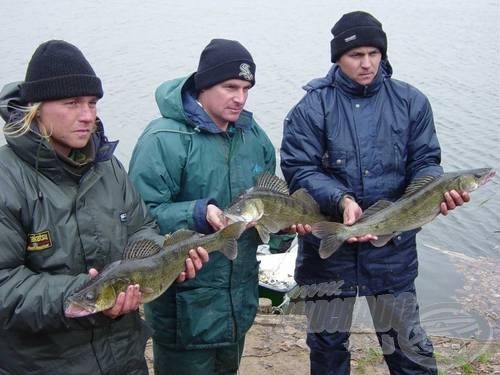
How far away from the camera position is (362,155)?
436cm

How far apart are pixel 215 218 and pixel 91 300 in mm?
1023

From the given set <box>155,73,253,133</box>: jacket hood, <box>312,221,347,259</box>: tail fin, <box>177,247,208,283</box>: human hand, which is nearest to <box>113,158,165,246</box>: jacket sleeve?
<box>177,247,208,283</box>: human hand

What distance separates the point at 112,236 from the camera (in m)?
3.29

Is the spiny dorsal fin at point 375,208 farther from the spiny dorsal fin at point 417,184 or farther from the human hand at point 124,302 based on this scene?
the human hand at point 124,302

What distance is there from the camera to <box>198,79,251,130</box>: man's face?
4.06m

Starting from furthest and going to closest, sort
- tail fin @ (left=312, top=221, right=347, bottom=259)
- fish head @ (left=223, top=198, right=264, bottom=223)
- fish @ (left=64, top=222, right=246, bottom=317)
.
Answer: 1. tail fin @ (left=312, top=221, right=347, bottom=259)
2. fish head @ (left=223, top=198, right=264, bottom=223)
3. fish @ (left=64, top=222, right=246, bottom=317)

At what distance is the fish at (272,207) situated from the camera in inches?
155

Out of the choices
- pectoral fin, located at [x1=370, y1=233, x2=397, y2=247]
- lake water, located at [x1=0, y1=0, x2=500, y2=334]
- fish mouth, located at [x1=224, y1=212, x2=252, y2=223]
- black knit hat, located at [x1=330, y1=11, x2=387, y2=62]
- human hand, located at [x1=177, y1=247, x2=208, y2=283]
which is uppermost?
black knit hat, located at [x1=330, y1=11, x2=387, y2=62]

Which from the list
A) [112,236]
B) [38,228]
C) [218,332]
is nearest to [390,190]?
[218,332]

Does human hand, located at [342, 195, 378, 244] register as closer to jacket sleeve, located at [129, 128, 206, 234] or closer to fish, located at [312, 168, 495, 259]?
fish, located at [312, 168, 495, 259]

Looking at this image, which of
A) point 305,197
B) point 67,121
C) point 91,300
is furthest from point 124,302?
point 305,197

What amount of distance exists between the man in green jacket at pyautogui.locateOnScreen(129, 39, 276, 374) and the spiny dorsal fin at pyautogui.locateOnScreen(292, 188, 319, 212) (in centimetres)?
32

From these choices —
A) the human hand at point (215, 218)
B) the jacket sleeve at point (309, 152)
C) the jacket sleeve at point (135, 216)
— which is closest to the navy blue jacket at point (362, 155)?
the jacket sleeve at point (309, 152)

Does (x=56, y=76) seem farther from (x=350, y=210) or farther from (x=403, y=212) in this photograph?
(x=403, y=212)
